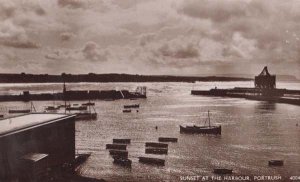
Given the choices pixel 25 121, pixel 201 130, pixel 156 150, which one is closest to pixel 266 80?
pixel 201 130

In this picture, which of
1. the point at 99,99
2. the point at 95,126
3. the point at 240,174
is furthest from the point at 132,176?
the point at 99,99

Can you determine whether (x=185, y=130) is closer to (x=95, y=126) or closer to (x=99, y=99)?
(x=95, y=126)

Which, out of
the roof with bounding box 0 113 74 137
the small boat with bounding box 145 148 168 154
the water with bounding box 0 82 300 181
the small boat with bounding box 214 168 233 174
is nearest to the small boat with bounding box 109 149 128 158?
the water with bounding box 0 82 300 181

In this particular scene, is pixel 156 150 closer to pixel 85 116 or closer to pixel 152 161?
pixel 152 161

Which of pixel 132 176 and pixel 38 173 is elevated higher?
pixel 38 173

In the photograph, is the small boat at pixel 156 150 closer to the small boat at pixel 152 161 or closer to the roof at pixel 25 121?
the small boat at pixel 152 161

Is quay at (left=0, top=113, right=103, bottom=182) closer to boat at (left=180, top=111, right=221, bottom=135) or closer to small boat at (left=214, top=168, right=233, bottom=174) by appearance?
small boat at (left=214, top=168, right=233, bottom=174)

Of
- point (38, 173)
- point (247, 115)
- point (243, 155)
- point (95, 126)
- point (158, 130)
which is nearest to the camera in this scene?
point (38, 173)

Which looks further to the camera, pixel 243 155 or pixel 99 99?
pixel 99 99
